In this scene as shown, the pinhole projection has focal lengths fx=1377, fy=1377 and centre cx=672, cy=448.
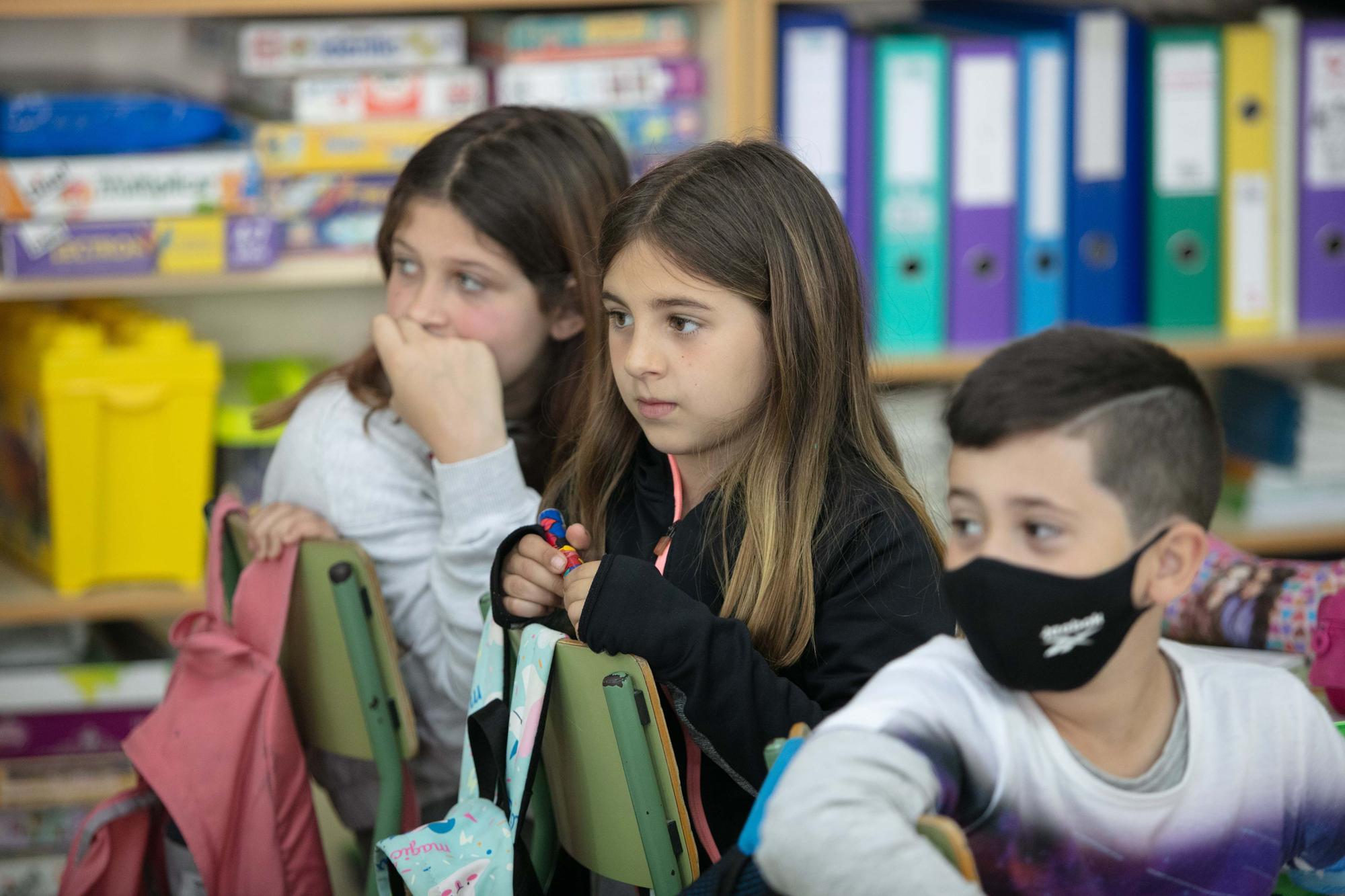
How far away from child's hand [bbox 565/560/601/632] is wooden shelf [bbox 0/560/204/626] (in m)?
1.11

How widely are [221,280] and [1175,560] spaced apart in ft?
4.83

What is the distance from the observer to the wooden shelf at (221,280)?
1864 millimetres

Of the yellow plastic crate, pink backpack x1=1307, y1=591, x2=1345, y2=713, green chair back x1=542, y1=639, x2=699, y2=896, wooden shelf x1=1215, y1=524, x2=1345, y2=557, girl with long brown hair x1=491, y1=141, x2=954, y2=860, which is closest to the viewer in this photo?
green chair back x1=542, y1=639, x2=699, y2=896

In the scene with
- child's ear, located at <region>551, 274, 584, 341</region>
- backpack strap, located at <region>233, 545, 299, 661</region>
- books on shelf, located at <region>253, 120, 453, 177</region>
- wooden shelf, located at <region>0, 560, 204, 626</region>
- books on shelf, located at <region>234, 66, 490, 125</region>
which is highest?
books on shelf, located at <region>234, 66, 490, 125</region>

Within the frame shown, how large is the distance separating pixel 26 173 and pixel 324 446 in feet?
2.38

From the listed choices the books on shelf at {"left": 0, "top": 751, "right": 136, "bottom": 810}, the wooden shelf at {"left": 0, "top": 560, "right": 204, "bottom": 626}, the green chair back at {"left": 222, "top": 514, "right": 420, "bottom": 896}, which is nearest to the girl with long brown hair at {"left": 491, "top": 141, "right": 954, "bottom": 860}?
the green chair back at {"left": 222, "top": 514, "right": 420, "bottom": 896}

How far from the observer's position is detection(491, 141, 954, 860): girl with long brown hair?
1.08 m

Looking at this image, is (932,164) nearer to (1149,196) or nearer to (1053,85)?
(1053,85)

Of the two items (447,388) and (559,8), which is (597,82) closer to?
(559,8)

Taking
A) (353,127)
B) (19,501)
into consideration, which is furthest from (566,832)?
(19,501)

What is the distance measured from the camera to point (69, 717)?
1.98 m

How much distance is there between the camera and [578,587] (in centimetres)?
101

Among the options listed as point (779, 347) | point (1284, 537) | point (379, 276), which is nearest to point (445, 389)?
point (779, 347)

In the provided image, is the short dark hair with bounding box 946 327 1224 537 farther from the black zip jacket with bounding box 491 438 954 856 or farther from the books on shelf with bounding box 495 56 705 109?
the books on shelf with bounding box 495 56 705 109
